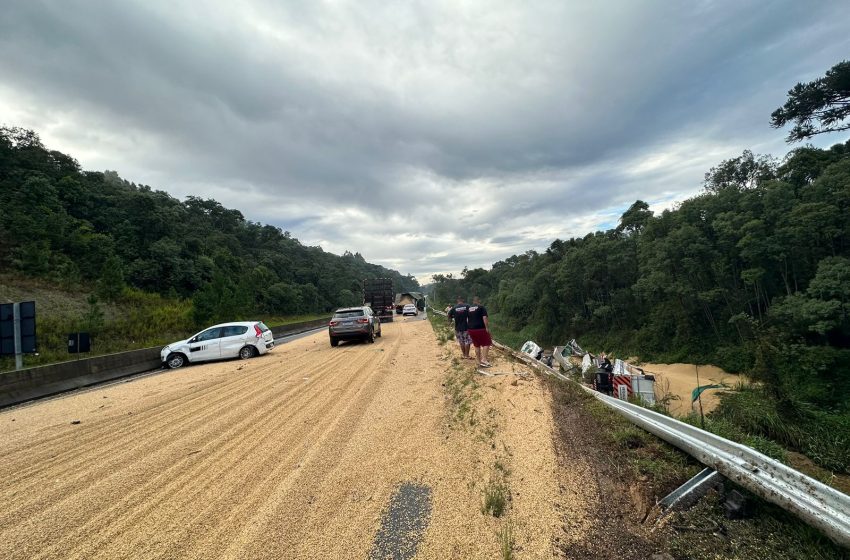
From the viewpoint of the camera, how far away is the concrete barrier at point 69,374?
8.80 m

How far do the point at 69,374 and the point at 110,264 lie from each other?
14421 millimetres

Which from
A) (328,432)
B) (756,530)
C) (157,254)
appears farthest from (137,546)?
(157,254)

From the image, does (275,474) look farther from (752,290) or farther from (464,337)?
(752,290)

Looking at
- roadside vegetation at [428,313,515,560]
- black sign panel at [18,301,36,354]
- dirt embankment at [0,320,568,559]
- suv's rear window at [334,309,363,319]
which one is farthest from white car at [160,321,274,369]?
roadside vegetation at [428,313,515,560]

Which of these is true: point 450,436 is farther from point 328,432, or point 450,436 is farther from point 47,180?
point 47,180

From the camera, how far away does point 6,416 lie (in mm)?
7312

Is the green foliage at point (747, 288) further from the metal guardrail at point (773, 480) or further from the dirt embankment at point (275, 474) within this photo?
the dirt embankment at point (275, 474)

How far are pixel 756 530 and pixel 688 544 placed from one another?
0.55 metres

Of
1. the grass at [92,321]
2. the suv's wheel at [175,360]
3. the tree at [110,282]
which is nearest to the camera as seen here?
the suv's wheel at [175,360]

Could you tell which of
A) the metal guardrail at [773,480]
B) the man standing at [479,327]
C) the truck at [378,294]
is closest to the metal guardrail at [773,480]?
the metal guardrail at [773,480]

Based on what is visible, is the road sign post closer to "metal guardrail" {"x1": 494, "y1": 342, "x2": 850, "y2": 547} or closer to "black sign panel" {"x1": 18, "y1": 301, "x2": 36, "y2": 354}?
"black sign panel" {"x1": 18, "y1": 301, "x2": 36, "y2": 354}

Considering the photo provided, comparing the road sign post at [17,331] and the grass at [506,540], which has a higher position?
the road sign post at [17,331]

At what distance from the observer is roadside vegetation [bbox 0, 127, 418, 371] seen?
784 inches

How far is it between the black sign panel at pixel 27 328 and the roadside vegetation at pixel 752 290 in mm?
17555
